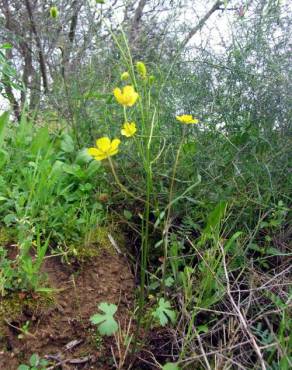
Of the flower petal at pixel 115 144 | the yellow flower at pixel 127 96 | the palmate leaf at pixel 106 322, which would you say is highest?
the yellow flower at pixel 127 96

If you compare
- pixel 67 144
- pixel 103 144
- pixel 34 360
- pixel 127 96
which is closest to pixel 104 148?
pixel 103 144

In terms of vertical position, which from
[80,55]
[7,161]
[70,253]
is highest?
[80,55]

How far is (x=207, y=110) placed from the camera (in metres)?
1.54

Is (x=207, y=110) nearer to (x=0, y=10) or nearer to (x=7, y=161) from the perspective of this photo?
(x=7, y=161)

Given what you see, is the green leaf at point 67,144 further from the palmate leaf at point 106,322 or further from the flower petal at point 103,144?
the palmate leaf at point 106,322

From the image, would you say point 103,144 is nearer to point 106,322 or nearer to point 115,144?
point 115,144

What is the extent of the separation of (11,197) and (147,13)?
1.95m

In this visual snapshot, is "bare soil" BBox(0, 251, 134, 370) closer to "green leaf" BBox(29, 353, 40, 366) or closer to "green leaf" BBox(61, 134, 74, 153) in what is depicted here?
"green leaf" BBox(29, 353, 40, 366)

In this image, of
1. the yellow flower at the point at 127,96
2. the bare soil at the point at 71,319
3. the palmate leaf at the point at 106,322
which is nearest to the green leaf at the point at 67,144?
the bare soil at the point at 71,319

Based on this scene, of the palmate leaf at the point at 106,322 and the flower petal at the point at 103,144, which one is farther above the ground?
the flower petal at the point at 103,144

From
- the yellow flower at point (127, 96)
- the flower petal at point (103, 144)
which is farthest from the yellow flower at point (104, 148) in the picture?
the yellow flower at point (127, 96)

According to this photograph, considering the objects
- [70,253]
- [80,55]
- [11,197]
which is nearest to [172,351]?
[70,253]

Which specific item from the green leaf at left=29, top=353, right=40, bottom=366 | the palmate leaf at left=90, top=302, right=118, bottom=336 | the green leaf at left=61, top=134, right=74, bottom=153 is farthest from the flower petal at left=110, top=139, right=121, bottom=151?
the green leaf at left=61, top=134, right=74, bottom=153

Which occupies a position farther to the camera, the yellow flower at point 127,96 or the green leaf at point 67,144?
the green leaf at point 67,144
